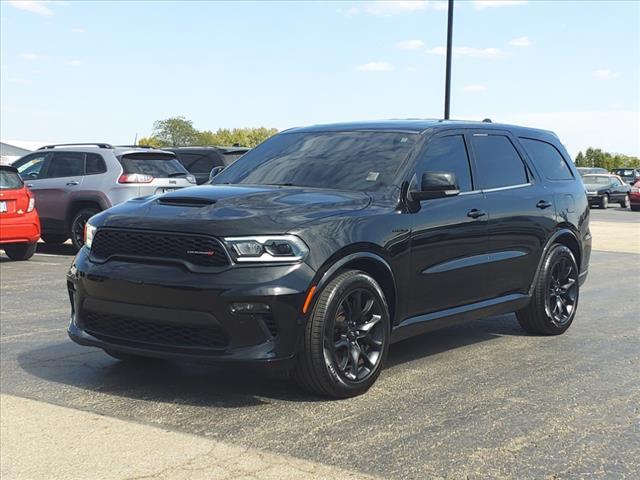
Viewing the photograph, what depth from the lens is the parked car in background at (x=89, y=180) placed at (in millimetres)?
14289

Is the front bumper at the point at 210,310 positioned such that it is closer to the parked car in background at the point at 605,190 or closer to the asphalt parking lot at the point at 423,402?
the asphalt parking lot at the point at 423,402

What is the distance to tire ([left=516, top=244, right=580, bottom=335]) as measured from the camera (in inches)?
283

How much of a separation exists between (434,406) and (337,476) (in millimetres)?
1308

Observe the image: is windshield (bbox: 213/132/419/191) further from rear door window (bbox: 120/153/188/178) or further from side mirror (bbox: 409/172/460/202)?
rear door window (bbox: 120/153/188/178)

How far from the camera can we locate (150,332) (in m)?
5.12

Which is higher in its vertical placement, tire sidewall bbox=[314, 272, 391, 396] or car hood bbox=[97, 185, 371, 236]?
car hood bbox=[97, 185, 371, 236]

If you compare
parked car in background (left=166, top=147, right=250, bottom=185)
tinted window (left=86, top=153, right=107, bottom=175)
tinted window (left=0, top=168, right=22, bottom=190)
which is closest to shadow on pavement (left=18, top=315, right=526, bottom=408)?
tinted window (left=0, top=168, right=22, bottom=190)

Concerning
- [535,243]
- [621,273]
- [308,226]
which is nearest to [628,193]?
[621,273]

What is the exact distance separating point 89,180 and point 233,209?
32.5ft

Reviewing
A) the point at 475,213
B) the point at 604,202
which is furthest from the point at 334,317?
the point at 604,202

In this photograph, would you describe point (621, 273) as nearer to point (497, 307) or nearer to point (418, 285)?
point (497, 307)

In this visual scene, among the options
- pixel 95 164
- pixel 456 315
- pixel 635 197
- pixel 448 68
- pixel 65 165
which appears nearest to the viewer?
pixel 456 315

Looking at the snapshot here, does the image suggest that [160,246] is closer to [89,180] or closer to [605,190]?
[89,180]

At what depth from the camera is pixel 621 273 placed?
1229 cm
